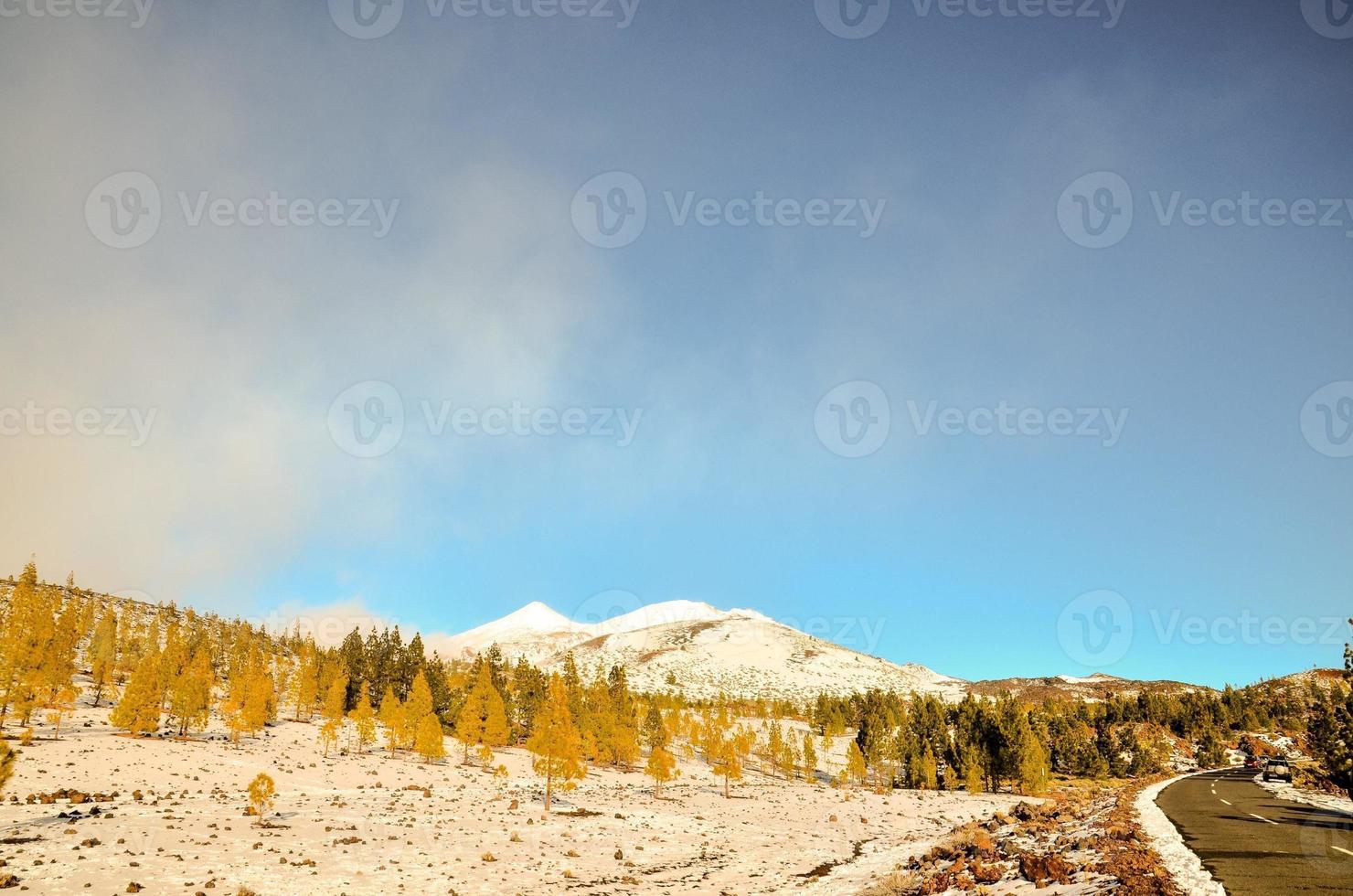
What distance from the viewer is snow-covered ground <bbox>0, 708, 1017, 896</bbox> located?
29531 millimetres

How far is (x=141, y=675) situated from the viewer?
67250 millimetres

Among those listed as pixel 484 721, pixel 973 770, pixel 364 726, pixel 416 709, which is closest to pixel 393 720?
pixel 416 709

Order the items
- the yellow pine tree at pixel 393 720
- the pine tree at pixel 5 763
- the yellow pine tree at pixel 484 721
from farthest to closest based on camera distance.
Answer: the yellow pine tree at pixel 484 721 < the yellow pine tree at pixel 393 720 < the pine tree at pixel 5 763

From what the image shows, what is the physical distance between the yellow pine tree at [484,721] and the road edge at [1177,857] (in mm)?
67363

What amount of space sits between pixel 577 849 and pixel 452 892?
1371 centimetres

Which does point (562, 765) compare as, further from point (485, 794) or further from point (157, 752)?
point (157, 752)

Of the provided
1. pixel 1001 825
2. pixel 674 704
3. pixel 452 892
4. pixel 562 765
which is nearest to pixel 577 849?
pixel 452 892

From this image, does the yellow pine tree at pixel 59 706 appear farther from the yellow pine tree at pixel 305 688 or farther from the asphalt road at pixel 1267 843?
the asphalt road at pixel 1267 843

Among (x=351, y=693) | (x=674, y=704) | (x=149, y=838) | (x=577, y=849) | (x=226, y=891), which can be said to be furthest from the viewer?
(x=674, y=704)

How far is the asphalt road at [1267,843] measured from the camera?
48.2ft

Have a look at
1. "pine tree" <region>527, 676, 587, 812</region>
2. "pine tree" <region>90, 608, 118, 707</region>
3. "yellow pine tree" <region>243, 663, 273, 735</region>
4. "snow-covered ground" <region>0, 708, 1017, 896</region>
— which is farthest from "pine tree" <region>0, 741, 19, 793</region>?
"pine tree" <region>90, 608, 118, 707</region>

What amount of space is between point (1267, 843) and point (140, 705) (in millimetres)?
91183

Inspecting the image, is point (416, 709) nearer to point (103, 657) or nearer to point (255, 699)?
point (255, 699)

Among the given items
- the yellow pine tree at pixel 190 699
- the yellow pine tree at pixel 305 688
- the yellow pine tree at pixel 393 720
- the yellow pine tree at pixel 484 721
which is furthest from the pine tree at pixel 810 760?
the yellow pine tree at pixel 190 699
